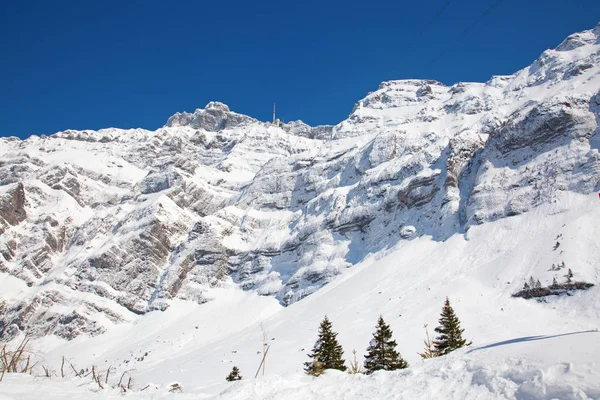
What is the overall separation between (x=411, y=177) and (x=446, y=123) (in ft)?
151

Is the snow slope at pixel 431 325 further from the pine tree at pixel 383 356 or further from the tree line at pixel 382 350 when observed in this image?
the pine tree at pixel 383 356

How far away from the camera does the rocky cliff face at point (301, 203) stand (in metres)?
83.7

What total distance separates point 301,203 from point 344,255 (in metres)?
41.2

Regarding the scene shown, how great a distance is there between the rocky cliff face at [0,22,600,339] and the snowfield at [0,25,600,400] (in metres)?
0.52

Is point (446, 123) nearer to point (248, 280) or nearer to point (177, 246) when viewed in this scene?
point (248, 280)

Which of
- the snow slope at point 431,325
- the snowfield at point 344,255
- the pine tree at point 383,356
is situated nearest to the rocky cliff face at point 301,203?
the snowfield at point 344,255

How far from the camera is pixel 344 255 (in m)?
103

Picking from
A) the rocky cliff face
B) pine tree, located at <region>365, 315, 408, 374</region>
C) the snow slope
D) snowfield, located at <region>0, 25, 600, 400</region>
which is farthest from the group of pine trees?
the rocky cliff face

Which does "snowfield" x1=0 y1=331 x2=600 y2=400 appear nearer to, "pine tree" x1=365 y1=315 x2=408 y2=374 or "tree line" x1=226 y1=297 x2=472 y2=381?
"tree line" x1=226 y1=297 x2=472 y2=381

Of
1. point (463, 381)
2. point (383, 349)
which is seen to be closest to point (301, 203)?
point (383, 349)

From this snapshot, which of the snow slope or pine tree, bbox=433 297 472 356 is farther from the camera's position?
pine tree, bbox=433 297 472 356

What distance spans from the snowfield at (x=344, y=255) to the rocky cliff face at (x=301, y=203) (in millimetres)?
519

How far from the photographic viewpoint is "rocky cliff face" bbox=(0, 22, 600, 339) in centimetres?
8369

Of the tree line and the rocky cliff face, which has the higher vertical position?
the rocky cliff face
